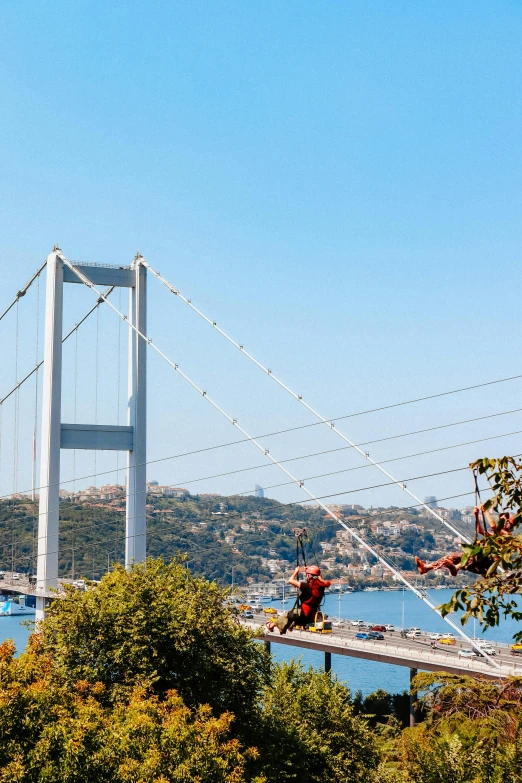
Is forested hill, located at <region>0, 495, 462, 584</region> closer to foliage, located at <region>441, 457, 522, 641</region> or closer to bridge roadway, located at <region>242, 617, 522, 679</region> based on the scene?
bridge roadway, located at <region>242, 617, 522, 679</region>

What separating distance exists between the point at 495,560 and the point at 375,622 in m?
79.3

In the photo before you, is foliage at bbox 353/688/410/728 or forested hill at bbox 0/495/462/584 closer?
foliage at bbox 353/688/410/728

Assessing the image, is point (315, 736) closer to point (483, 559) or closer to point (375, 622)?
point (483, 559)

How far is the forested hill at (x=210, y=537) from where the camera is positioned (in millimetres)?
61581

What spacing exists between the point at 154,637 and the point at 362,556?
117646mm

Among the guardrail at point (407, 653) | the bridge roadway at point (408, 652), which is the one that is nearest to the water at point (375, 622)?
the guardrail at point (407, 653)

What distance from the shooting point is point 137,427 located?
26047 mm

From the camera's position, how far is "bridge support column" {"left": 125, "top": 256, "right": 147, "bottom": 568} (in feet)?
83.1

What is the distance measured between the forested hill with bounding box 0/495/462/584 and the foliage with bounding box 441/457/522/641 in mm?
48499

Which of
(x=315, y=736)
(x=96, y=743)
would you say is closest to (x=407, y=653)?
(x=315, y=736)

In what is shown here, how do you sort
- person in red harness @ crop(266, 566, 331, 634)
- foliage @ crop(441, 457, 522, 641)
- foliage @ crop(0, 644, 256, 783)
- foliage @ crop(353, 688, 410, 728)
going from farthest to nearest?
foliage @ crop(353, 688, 410, 728)
foliage @ crop(0, 644, 256, 783)
person in red harness @ crop(266, 566, 331, 634)
foliage @ crop(441, 457, 522, 641)

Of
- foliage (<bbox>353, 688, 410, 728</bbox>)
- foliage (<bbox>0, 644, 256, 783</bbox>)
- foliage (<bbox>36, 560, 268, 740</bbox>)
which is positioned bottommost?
foliage (<bbox>353, 688, 410, 728</bbox>)

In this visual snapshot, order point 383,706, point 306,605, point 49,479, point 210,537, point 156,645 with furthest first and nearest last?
point 210,537 → point 383,706 → point 49,479 → point 156,645 → point 306,605

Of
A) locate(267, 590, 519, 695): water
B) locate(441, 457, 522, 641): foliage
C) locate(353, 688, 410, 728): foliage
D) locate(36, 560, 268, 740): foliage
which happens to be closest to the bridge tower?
locate(267, 590, 519, 695): water
